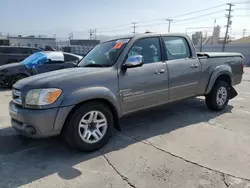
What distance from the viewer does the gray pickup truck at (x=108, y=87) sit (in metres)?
3.45

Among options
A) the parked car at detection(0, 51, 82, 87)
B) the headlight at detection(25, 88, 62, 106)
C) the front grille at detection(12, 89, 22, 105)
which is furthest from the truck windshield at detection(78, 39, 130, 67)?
the parked car at detection(0, 51, 82, 87)

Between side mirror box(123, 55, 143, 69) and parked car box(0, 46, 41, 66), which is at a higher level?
side mirror box(123, 55, 143, 69)

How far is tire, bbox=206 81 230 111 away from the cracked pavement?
63 cm

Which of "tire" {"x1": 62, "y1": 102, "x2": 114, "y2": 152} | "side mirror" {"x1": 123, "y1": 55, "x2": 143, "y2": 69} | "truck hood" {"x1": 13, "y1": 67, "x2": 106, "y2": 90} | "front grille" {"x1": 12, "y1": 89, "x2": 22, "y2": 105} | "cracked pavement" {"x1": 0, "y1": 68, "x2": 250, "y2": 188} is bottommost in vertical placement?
"cracked pavement" {"x1": 0, "y1": 68, "x2": 250, "y2": 188}

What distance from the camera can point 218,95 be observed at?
5855 millimetres

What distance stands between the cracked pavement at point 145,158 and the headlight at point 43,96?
889 millimetres

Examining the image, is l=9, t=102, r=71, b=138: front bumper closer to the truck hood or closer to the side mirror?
the truck hood

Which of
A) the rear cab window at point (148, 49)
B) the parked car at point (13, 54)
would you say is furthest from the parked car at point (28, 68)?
the rear cab window at point (148, 49)

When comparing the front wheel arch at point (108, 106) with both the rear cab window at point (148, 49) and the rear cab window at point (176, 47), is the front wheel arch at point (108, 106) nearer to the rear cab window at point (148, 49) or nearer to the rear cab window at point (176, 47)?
the rear cab window at point (148, 49)

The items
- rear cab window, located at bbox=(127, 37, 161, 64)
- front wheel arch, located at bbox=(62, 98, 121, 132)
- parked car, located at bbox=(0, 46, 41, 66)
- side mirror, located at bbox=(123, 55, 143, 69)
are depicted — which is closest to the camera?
front wheel arch, located at bbox=(62, 98, 121, 132)

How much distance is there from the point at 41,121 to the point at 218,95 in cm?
421

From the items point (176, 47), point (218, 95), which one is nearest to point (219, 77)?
point (218, 95)

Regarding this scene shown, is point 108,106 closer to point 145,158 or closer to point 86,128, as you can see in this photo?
point 86,128

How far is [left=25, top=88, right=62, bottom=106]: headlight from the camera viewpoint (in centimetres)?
340
